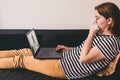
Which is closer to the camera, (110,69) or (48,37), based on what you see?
(110,69)

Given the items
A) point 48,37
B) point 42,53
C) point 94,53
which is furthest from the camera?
point 48,37

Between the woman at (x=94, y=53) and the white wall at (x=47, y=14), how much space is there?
0.72m

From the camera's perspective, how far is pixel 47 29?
97.5 inches

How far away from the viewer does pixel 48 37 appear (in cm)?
245

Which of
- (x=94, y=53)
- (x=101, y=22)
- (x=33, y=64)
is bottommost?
(x=33, y=64)

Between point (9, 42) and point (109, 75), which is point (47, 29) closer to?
point (9, 42)

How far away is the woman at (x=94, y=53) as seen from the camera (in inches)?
63.6

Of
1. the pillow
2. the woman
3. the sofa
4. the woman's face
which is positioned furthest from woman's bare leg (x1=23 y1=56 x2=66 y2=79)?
the sofa

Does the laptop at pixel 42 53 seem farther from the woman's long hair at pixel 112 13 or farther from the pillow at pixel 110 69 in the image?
the woman's long hair at pixel 112 13

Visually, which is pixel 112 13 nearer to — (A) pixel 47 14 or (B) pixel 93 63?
(B) pixel 93 63

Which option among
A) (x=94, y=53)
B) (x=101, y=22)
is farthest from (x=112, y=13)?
(x=94, y=53)

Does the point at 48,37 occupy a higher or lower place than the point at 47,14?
lower

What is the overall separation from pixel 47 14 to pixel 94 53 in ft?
3.29

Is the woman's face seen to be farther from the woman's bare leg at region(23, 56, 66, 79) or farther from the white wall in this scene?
the white wall
